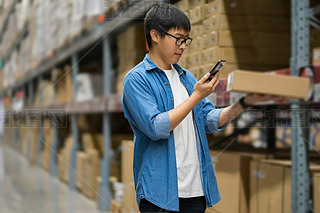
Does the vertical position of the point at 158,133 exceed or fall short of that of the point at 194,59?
it falls short

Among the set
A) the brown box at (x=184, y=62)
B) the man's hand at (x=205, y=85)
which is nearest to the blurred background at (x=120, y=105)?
the brown box at (x=184, y=62)

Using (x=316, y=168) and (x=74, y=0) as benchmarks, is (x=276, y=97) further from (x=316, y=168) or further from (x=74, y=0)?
(x=74, y=0)

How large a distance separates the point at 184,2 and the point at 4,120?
2.77ft

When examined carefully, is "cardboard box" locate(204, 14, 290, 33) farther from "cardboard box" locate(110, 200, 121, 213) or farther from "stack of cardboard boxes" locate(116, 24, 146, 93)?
"cardboard box" locate(110, 200, 121, 213)

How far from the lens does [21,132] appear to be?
916 centimetres

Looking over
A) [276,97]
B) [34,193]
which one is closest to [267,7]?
[276,97]

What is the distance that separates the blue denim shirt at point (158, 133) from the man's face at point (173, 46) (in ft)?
0.17

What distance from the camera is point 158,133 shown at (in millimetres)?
974

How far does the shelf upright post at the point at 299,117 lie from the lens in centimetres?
187

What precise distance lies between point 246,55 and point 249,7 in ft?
0.88

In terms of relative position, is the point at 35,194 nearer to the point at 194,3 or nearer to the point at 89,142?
the point at 89,142

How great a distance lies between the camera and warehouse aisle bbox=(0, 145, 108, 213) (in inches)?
168

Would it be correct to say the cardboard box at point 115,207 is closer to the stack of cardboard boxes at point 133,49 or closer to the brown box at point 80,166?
the stack of cardboard boxes at point 133,49

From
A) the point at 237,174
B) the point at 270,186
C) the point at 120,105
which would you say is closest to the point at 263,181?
the point at 270,186
